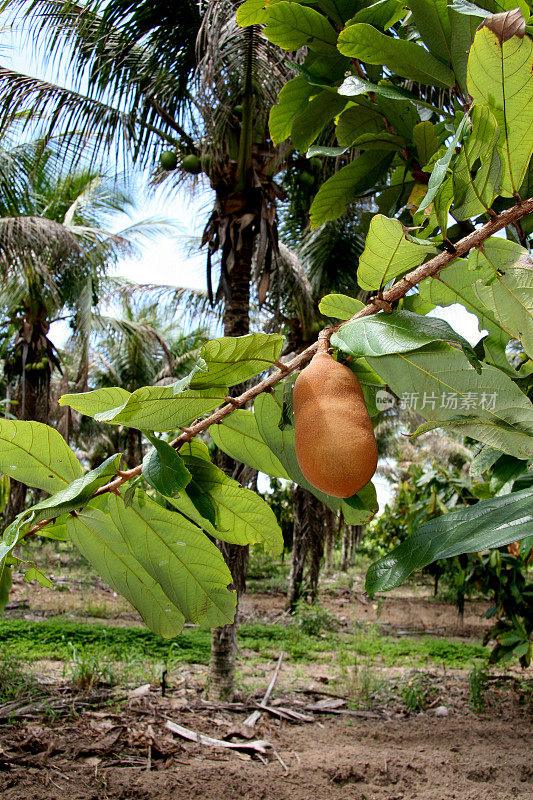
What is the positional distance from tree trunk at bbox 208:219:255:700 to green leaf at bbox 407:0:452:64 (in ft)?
8.25

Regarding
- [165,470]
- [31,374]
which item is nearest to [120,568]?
[165,470]

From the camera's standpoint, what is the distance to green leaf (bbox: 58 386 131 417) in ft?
1.46

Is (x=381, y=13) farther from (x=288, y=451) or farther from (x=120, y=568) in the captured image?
(x=120, y=568)

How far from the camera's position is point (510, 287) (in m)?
0.40

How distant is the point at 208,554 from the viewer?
53cm

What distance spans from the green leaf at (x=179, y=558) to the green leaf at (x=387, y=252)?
0.27 m

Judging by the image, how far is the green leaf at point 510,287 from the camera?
395 millimetres

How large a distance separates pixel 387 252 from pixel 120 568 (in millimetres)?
374

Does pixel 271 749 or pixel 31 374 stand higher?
pixel 31 374

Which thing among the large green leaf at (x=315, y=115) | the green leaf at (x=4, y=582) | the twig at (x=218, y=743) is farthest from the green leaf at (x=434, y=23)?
the twig at (x=218, y=743)

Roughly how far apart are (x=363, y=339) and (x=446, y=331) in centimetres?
6

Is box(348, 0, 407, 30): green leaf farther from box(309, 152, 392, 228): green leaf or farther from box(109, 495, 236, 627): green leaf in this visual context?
box(109, 495, 236, 627): green leaf

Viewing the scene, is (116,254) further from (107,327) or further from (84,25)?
(84,25)

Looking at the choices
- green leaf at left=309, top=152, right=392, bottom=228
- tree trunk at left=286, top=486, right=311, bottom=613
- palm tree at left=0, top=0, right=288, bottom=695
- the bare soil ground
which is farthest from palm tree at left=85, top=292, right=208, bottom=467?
green leaf at left=309, top=152, right=392, bottom=228
